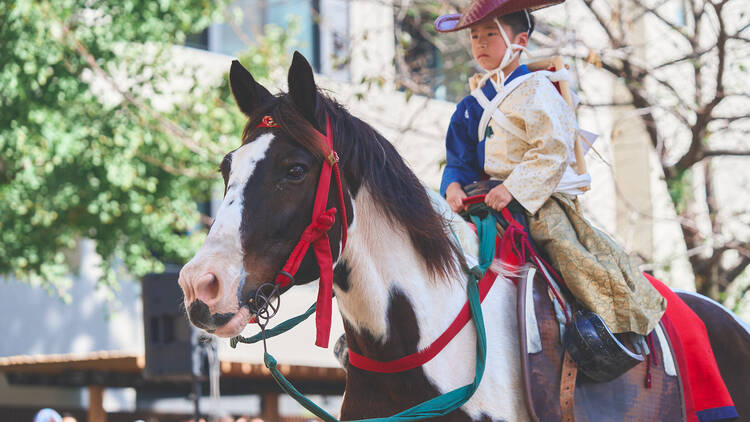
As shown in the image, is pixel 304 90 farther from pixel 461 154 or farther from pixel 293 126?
pixel 461 154

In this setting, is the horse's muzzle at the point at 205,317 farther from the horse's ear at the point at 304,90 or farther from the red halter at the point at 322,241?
the horse's ear at the point at 304,90

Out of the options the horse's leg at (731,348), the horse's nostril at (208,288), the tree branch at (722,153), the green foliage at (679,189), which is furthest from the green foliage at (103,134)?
the horse's nostril at (208,288)

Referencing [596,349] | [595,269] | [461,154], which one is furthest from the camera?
[461,154]

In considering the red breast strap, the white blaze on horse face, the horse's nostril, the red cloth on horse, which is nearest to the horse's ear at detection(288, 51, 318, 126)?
the white blaze on horse face

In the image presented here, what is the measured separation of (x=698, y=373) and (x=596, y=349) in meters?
0.80

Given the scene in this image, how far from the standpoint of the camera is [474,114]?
349 cm

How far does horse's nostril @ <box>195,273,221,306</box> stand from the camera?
7.63ft

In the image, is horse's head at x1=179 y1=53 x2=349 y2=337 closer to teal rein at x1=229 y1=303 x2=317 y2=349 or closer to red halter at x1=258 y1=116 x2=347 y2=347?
red halter at x1=258 y1=116 x2=347 y2=347

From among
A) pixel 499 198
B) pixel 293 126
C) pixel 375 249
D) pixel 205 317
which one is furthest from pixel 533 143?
pixel 205 317

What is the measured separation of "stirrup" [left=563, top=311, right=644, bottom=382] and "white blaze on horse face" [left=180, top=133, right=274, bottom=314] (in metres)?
1.20

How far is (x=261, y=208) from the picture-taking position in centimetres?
250

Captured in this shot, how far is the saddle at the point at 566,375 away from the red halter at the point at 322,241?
26.2 inches

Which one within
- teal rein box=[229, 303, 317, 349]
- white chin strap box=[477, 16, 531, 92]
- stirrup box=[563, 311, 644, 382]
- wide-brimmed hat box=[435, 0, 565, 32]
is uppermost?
wide-brimmed hat box=[435, 0, 565, 32]

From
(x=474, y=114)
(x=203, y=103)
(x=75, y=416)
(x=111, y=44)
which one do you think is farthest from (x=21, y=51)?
(x=75, y=416)
